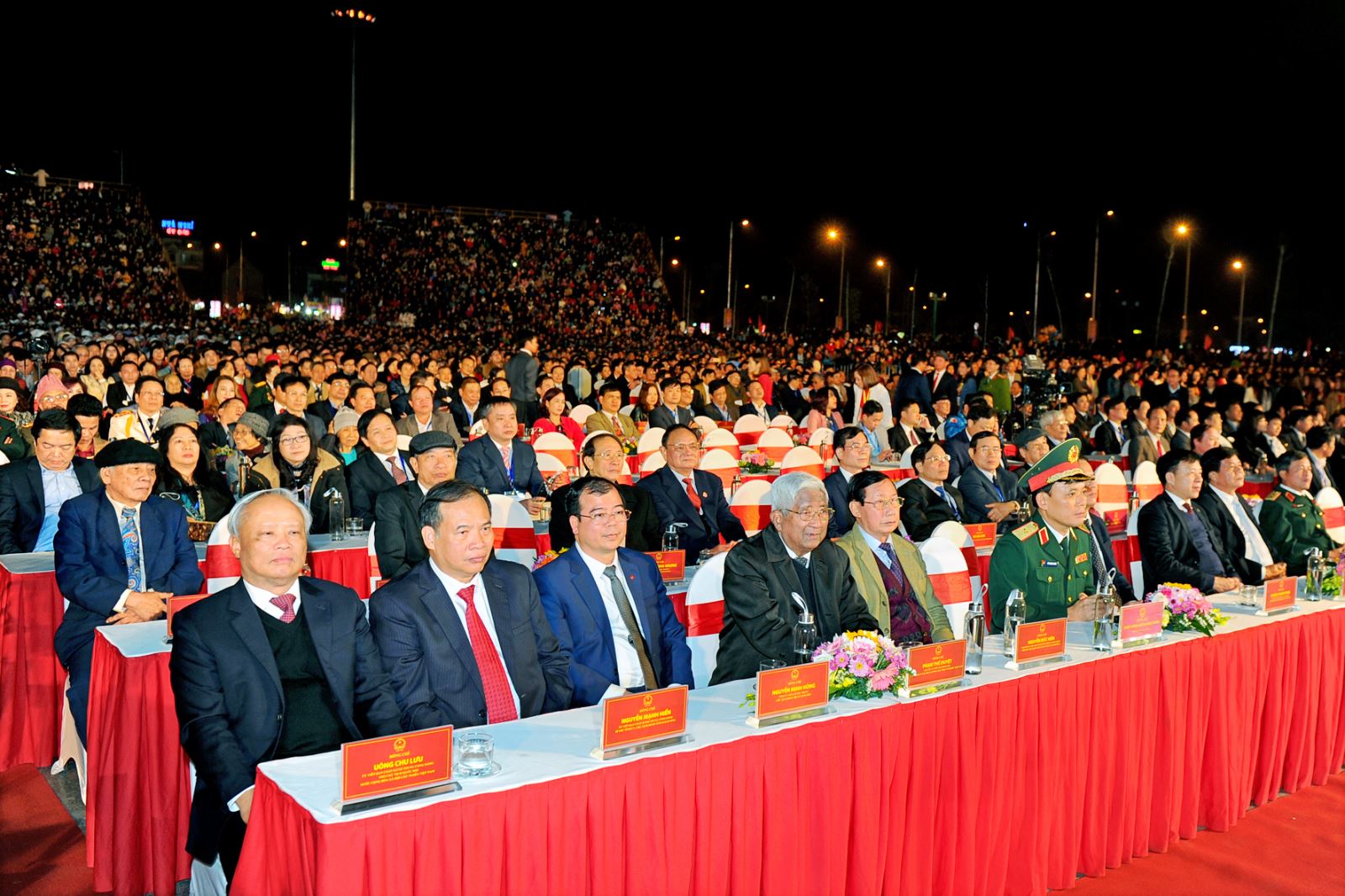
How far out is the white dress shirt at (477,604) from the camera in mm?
3408

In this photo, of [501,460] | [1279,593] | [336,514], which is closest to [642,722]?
[1279,593]

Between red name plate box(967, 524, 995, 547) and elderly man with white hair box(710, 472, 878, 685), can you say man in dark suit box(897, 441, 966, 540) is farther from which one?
elderly man with white hair box(710, 472, 878, 685)

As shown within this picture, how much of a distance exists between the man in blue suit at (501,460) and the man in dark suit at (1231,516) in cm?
387

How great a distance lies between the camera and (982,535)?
6312 millimetres

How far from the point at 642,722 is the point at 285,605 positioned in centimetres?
110

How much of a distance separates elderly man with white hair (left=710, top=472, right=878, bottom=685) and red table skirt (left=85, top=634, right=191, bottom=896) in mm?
1820

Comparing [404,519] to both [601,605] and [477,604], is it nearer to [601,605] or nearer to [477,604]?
[601,605]

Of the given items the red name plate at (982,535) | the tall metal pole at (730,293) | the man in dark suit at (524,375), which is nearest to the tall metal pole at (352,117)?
the tall metal pole at (730,293)

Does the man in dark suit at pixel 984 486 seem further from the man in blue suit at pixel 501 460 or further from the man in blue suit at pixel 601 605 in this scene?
the man in blue suit at pixel 601 605

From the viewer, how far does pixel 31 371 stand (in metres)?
14.6

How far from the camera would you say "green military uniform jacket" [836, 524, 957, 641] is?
4.34 m

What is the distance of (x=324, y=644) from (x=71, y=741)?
2203 mm

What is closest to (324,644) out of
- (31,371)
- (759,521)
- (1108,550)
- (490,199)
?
(1108,550)

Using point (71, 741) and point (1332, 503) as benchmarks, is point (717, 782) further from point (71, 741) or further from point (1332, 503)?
point (1332, 503)
